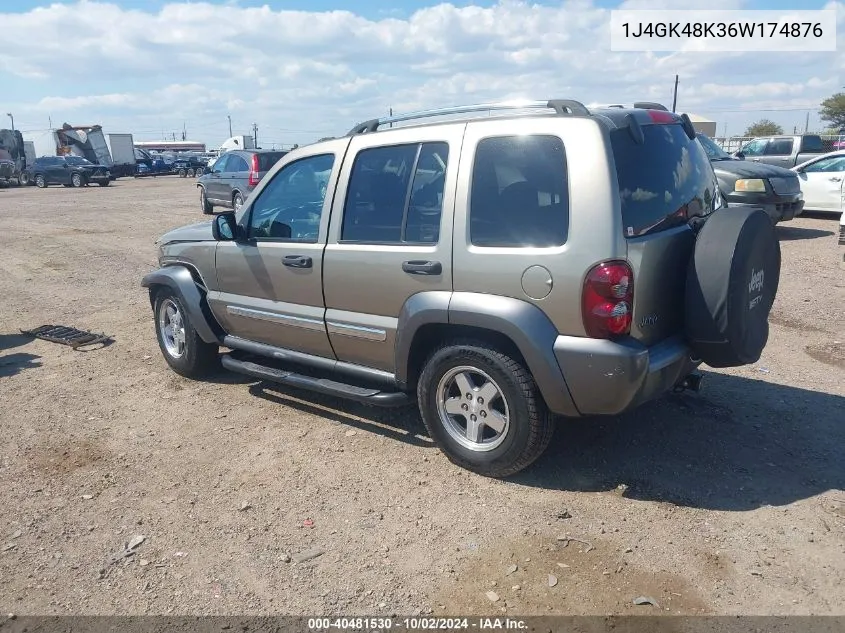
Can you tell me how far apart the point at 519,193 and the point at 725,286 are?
1.14 metres

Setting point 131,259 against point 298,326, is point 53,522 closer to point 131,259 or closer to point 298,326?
point 298,326

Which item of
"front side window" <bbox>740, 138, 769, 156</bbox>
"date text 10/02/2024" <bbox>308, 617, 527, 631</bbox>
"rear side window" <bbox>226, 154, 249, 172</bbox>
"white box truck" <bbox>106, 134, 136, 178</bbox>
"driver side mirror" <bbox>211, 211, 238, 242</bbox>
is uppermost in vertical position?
"white box truck" <bbox>106, 134, 136, 178</bbox>

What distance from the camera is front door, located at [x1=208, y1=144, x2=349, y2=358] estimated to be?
4539mm

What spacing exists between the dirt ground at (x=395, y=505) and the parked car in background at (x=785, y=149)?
53.2ft

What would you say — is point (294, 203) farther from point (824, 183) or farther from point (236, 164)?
point (824, 183)

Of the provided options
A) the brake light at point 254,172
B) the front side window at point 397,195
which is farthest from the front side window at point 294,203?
the brake light at point 254,172

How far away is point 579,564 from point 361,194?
249 centimetres

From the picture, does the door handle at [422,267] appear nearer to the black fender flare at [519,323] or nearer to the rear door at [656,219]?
the black fender flare at [519,323]

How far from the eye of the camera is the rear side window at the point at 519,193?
3.47m

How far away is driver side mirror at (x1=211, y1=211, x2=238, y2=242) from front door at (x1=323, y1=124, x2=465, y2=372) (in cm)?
99

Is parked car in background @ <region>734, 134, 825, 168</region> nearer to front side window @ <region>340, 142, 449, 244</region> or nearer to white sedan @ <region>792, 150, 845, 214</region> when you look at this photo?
white sedan @ <region>792, 150, 845, 214</region>

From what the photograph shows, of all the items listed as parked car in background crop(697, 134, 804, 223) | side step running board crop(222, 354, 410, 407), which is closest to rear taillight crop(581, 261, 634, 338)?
side step running board crop(222, 354, 410, 407)

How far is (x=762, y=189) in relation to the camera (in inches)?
428

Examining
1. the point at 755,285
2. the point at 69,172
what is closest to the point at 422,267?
the point at 755,285
